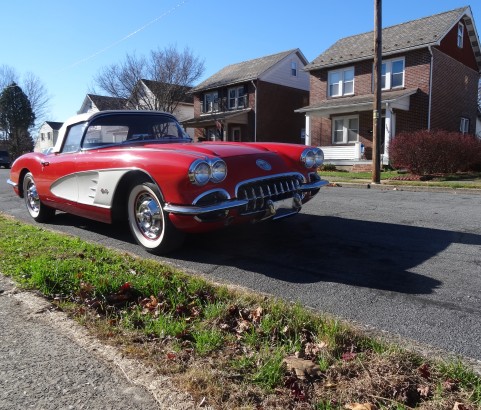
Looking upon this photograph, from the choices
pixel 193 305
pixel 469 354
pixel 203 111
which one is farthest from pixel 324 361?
pixel 203 111

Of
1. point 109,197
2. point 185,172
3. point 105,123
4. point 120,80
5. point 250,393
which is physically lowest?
point 250,393

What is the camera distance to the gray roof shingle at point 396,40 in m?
20.3

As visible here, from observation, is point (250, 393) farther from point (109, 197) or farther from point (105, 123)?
point (105, 123)

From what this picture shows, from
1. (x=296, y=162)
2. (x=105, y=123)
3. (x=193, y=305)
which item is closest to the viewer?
(x=193, y=305)

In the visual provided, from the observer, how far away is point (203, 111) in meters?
33.3

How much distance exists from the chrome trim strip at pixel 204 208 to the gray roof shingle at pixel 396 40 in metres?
19.1

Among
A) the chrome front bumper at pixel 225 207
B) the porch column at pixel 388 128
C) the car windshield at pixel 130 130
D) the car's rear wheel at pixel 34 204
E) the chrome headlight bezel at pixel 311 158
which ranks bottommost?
the car's rear wheel at pixel 34 204

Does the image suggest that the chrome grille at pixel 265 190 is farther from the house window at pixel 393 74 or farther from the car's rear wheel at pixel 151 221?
the house window at pixel 393 74

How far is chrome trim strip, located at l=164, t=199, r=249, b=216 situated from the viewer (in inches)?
151

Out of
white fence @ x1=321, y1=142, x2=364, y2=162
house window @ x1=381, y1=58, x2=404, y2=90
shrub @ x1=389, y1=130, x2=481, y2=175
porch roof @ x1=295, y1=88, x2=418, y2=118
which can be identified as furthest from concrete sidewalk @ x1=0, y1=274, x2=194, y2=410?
house window @ x1=381, y1=58, x2=404, y2=90

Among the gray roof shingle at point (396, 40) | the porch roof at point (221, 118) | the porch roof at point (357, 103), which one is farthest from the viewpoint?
the porch roof at point (221, 118)

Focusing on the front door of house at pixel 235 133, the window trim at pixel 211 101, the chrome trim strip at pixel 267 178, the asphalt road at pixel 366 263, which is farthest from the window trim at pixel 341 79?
the chrome trim strip at pixel 267 178

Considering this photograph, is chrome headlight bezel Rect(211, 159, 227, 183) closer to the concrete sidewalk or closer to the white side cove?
the white side cove

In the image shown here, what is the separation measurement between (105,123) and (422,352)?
4.66m
